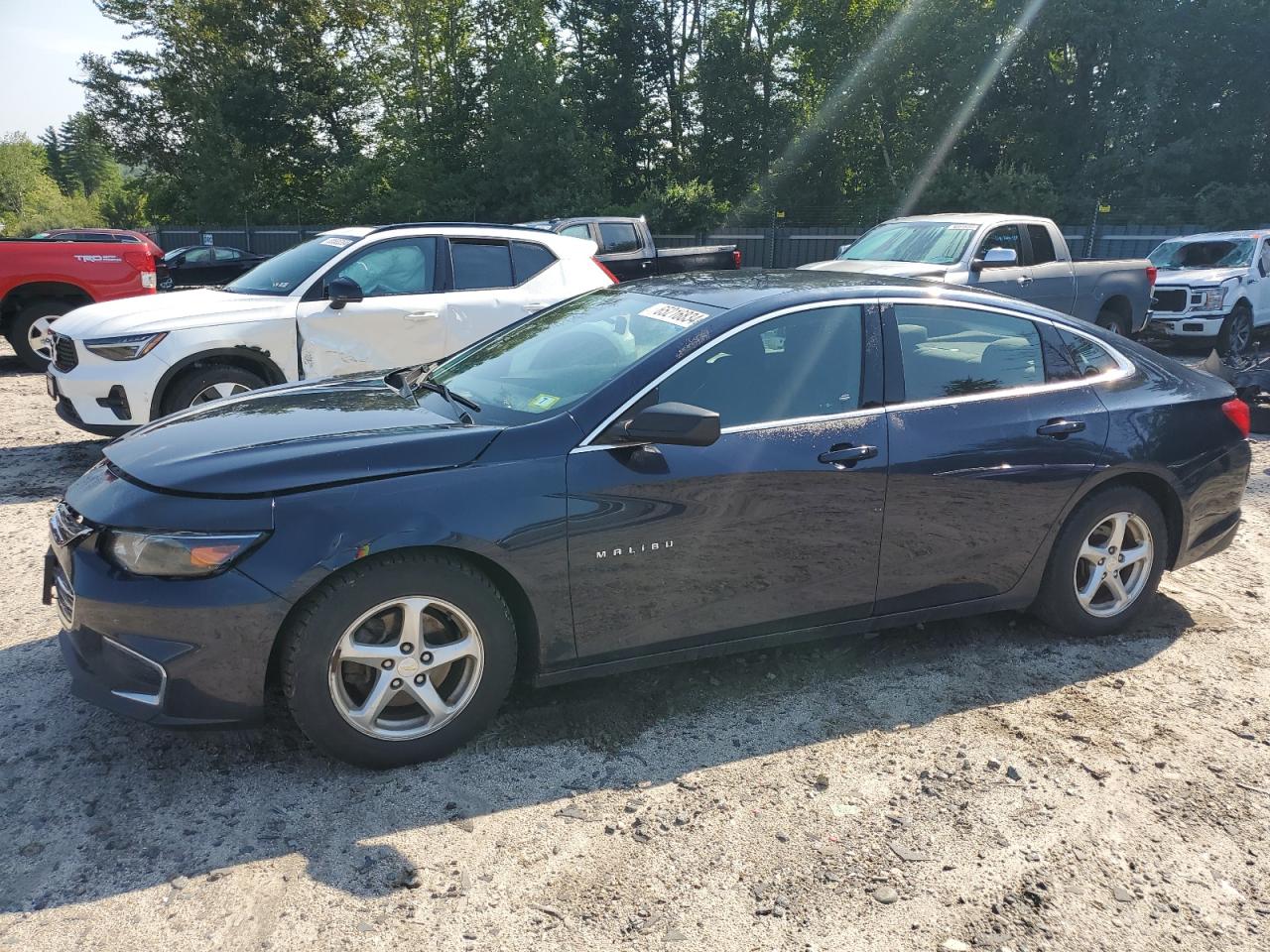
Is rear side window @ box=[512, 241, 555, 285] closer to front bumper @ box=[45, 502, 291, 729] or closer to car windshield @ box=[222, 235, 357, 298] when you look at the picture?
car windshield @ box=[222, 235, 357, 298]

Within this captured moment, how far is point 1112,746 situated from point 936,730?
63 cm

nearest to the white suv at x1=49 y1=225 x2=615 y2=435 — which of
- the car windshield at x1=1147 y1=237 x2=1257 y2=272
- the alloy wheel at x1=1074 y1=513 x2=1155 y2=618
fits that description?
the alloy wheel at x1=1074 y1=513 x2=1155 y2=618

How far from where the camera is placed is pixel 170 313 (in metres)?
6.85

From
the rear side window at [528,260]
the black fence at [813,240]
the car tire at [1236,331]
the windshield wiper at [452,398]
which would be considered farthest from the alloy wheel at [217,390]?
the black fence at [813,240]

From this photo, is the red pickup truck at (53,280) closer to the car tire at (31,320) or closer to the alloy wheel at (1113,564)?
the car tire at (31,320)

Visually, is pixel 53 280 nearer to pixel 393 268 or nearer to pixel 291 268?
pixel 291 268

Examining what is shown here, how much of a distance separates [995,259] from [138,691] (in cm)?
949

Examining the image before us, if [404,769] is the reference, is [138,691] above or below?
above

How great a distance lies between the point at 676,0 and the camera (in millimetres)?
37875

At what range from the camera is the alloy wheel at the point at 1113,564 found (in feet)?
14.2

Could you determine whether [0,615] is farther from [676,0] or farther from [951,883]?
[676,0]

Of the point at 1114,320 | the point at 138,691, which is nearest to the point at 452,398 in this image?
the point at 138,691

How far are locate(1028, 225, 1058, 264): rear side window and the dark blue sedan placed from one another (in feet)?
23.9

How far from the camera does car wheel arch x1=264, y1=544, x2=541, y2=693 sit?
2.98 meters
